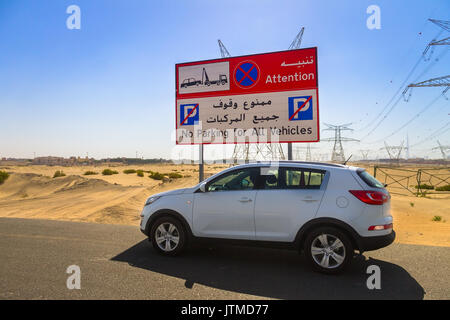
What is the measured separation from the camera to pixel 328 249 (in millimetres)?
4895

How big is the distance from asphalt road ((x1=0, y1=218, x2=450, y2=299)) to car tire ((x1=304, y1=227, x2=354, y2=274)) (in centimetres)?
16

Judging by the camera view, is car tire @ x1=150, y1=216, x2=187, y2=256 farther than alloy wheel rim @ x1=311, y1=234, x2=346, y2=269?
Yes

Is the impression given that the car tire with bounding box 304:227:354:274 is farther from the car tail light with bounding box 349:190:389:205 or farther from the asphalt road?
the car tail light with bounding box 349:190:389:205

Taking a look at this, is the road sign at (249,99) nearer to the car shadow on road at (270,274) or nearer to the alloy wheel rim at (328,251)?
the car shadow on road at (270,274)

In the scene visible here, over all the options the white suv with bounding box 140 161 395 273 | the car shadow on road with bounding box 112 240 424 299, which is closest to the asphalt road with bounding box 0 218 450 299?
the car shadow on road with bounding box 112 240 424 299

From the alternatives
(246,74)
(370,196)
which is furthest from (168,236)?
(246,74)

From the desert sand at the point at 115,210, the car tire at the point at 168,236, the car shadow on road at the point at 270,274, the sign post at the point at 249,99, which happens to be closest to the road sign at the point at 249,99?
the sign post at the point at 249,99

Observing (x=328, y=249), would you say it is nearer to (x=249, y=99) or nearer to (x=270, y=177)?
(x=270, y=177)

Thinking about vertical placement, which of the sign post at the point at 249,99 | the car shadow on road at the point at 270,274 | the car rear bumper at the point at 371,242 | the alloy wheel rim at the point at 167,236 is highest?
the sign post at the point at 249,99

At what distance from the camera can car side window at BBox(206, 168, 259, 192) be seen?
220 inches

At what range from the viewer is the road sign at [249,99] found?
9805mm

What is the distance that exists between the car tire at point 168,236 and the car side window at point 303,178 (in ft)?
7.11

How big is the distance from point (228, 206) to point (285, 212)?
3.33 feet
